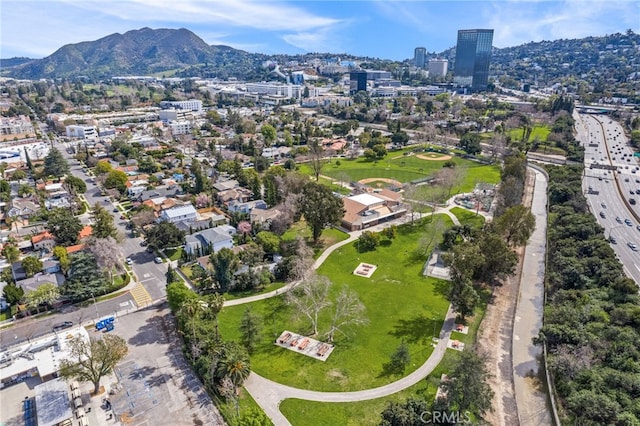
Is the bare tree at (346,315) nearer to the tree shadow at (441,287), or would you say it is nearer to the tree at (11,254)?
the tree shadow at (441,287)

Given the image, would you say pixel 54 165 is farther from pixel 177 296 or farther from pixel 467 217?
pixel 467 217

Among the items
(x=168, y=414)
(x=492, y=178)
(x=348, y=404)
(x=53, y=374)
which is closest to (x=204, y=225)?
(x=53, y=374)

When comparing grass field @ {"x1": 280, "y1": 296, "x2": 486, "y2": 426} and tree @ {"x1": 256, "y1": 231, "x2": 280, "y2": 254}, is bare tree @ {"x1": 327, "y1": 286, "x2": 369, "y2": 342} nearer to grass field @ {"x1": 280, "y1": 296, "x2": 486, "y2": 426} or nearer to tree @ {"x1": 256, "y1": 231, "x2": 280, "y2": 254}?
grass field @ {"x1": 280, "y1": 296, "x2": 486, "y2": 426}

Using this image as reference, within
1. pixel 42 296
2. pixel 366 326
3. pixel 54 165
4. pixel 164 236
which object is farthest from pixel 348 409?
pixel 54 165

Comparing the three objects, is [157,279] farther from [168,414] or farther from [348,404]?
[348,404]

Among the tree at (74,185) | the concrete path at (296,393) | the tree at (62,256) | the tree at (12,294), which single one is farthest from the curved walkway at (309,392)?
the tree at (74,185)

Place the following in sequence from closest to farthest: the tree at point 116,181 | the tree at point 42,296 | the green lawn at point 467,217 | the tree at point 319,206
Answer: the tree at point 42,296 < the tree at point 319,206 < the green lawn at point 467,217 < the tree at point 116,181

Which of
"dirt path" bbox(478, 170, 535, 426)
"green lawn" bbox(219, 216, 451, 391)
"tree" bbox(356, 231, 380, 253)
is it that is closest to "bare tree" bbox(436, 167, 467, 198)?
"green lawn" bbox(219, 216, 451, 391)
